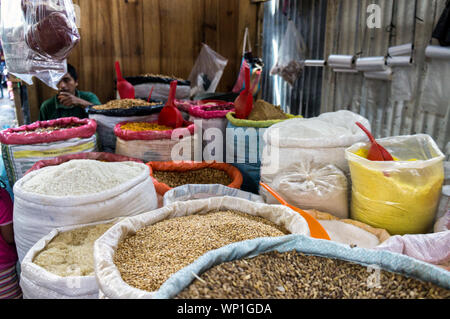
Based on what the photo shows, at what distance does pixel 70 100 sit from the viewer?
2529 mm

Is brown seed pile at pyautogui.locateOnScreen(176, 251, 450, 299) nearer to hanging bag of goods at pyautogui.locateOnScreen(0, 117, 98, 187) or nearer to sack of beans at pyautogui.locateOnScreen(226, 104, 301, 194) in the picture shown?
sack of beans at pyautogui.locateOnScreen(226, 104, 301, 194)

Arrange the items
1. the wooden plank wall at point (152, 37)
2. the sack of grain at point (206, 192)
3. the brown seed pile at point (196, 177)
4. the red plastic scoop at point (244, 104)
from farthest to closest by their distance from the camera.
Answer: the wooden plank wall at point (152, 37) → the red plastic scoop at point (244, 104) → the brown seed pile at point (196, 177) → the sack of grain at point (206, 192)

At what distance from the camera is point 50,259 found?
1071mm

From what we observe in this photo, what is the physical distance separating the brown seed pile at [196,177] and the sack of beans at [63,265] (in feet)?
1.99

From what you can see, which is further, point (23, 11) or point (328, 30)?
point (328, 30)

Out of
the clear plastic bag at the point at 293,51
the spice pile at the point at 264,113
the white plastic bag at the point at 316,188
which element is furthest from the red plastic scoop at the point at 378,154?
the clear plastic bag at the point at 293,51

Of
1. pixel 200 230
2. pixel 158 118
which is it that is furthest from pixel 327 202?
pixel 158 118

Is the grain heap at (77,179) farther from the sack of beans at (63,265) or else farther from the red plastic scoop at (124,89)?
the red plastic scoop at (124,89)

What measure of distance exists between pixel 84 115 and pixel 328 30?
2.06 metres

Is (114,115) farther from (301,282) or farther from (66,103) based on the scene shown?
(301,282)

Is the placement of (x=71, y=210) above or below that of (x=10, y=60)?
below

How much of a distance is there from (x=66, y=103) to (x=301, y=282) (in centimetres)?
236

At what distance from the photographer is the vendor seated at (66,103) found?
99.8 inches

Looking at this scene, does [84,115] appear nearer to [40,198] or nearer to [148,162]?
[148,162]
